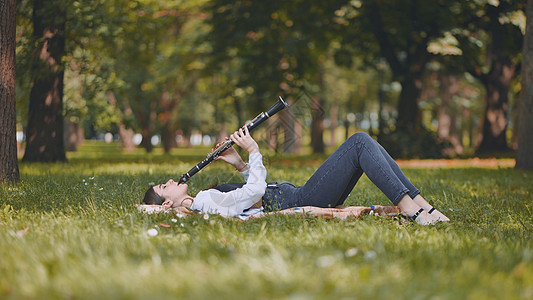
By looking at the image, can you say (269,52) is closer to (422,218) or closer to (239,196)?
(239,196)

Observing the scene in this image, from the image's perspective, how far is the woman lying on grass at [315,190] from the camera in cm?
447

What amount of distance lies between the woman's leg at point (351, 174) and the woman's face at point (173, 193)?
1.17m

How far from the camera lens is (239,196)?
4.52 metres

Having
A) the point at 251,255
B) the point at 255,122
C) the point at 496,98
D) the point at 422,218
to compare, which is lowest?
the point at 422,218

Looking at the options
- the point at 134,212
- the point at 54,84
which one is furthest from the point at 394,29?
the point at 134,212

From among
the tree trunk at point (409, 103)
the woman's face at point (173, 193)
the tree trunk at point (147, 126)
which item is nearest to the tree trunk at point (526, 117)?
the tree trunk at point (409, 103)

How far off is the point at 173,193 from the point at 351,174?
69.5 inches

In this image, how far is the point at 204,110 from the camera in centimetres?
4644

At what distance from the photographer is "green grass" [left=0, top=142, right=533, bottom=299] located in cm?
237

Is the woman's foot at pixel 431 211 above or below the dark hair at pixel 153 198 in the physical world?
below

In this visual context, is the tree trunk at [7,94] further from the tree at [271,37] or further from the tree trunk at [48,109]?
the tree at [271,37]

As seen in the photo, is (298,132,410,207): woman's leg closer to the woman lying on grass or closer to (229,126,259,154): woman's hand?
the woman lying on grass

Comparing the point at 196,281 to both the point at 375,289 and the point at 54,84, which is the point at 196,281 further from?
the point at 54,84

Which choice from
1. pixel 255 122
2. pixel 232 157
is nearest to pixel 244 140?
pixel 255 122
